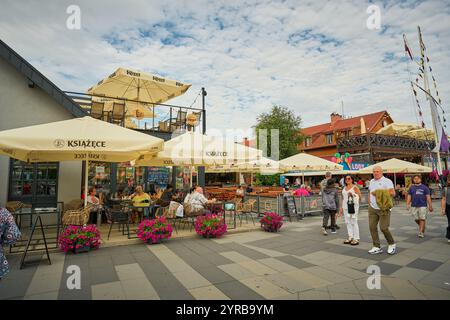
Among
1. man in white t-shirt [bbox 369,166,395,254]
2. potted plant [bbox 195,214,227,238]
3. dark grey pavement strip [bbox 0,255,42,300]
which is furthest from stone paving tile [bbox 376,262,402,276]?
dark grey pavement strip [bbox 0,255,42,300]

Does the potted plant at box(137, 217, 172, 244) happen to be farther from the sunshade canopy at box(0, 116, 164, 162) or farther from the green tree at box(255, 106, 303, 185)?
the green tree at box(255, 106, 303, 185)

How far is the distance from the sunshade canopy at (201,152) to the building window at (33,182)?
3505 millimetres

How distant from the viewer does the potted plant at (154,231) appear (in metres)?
6.53

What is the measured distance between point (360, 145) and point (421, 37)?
15.8 m

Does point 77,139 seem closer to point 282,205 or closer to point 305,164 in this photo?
point 282,205

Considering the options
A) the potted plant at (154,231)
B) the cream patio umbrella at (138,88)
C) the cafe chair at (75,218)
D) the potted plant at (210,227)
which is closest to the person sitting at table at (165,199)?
the potted plant at (210,227)

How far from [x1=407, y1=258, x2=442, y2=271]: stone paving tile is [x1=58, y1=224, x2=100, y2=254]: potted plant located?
6722 millimetres

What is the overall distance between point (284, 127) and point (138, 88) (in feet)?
68.1

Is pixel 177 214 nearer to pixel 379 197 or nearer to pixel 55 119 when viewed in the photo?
pixel 379 197

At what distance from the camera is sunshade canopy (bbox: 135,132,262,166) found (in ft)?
24.6

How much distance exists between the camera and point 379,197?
18.8 feet

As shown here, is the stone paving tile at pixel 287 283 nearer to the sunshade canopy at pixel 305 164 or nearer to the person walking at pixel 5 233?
the person walking at pixel 5 233
